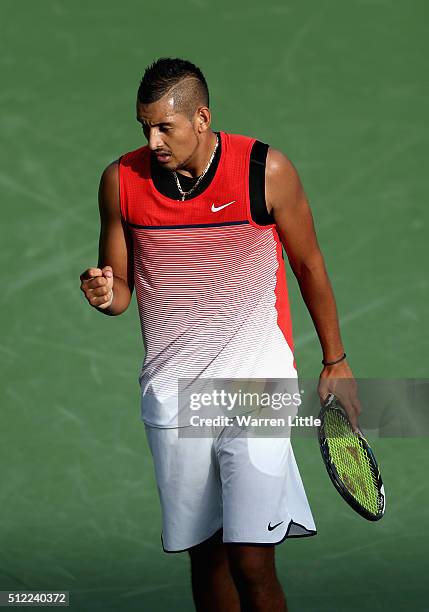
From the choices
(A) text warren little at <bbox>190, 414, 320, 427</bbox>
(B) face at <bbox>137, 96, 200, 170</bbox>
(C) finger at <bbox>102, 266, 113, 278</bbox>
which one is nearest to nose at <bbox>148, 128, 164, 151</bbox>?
(B) face at <bbox>137, 96, 200, 170</bbox>

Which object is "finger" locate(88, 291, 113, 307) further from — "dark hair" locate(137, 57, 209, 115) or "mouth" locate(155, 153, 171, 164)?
"dark hair" locate(137, 57, 209, 115)

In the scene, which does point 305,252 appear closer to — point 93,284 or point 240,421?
point 240,421

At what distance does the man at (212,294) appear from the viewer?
159 inches

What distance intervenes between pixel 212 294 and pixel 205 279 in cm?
4

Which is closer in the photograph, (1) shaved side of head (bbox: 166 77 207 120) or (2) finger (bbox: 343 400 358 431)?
(1) shaved side of head (bbox: 166 77 207 120)

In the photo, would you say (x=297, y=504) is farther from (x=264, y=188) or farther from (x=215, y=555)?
(x=264, y=188)

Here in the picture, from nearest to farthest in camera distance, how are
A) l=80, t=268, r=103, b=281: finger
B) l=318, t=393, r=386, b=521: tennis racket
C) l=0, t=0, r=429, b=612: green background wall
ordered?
l=80, t=268, r=103, b=281: finger < l=318, t=393, r=386, b=521: tennis racket < l=0, t=0, r=429, b=612: green background wall

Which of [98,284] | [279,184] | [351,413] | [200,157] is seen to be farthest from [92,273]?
[351,413]

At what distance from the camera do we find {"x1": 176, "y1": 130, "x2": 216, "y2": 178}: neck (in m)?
4.08

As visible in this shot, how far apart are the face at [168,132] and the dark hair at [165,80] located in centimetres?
2

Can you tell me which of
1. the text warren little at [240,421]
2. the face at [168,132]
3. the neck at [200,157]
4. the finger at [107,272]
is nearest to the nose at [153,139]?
the face at [168,132]

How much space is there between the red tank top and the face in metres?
0.11

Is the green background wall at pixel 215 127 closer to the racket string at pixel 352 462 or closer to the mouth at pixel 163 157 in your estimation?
the racket string at pixel 352 462

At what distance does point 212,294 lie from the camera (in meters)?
4.14
